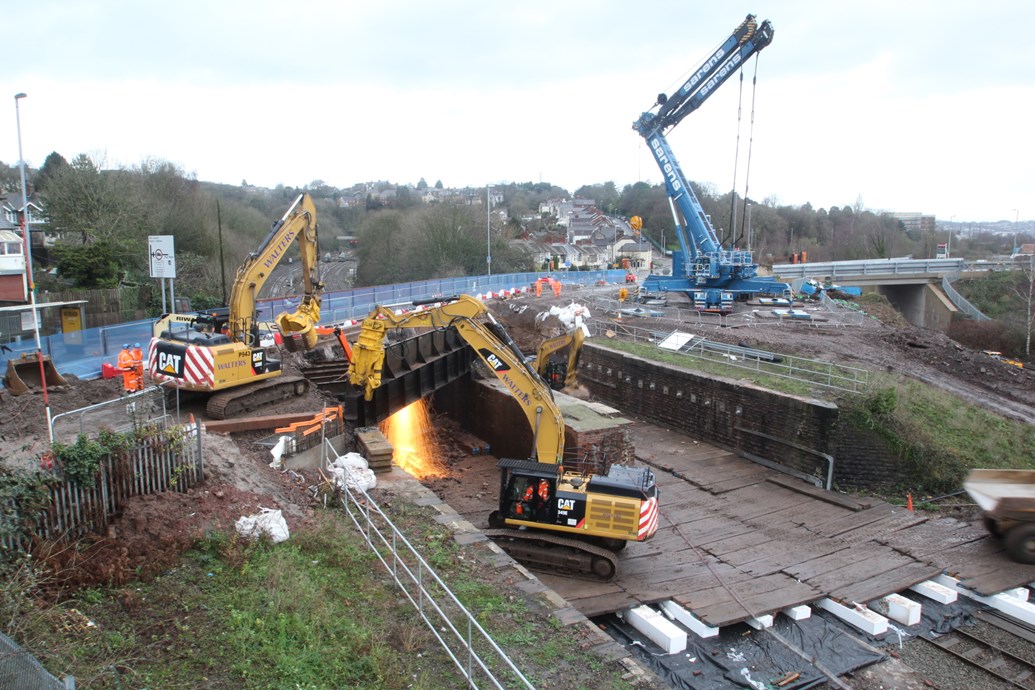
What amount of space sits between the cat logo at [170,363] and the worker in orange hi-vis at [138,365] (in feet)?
8.45

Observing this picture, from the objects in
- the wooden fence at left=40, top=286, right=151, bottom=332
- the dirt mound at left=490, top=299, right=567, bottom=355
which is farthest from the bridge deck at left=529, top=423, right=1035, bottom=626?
the wooden fence at left=40, top=286, right=151, bottom=332

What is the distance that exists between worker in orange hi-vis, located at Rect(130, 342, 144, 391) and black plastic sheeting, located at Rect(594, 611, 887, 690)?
1189 centimetres

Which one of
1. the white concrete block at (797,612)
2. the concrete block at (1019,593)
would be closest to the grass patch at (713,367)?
the concrete block at (1019,593)

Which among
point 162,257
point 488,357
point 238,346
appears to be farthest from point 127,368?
point 488,357

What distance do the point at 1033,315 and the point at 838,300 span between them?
10047 mm

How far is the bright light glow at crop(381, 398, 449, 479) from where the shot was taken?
694 inches

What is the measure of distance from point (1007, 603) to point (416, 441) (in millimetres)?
13942

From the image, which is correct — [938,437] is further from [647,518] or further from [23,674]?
[23,674]

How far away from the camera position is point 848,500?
1503 centimetres

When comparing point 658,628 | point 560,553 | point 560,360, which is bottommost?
point 658,628

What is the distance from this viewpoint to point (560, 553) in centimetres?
1131

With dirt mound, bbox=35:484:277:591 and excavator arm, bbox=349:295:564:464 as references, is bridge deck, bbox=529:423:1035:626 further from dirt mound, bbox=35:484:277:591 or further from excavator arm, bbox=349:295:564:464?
dirt mound, bbox=35:484:277:591

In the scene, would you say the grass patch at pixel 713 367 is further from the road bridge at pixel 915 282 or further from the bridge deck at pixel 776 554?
the road bridge at pixel 915 282

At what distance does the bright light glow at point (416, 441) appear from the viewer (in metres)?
17.6
